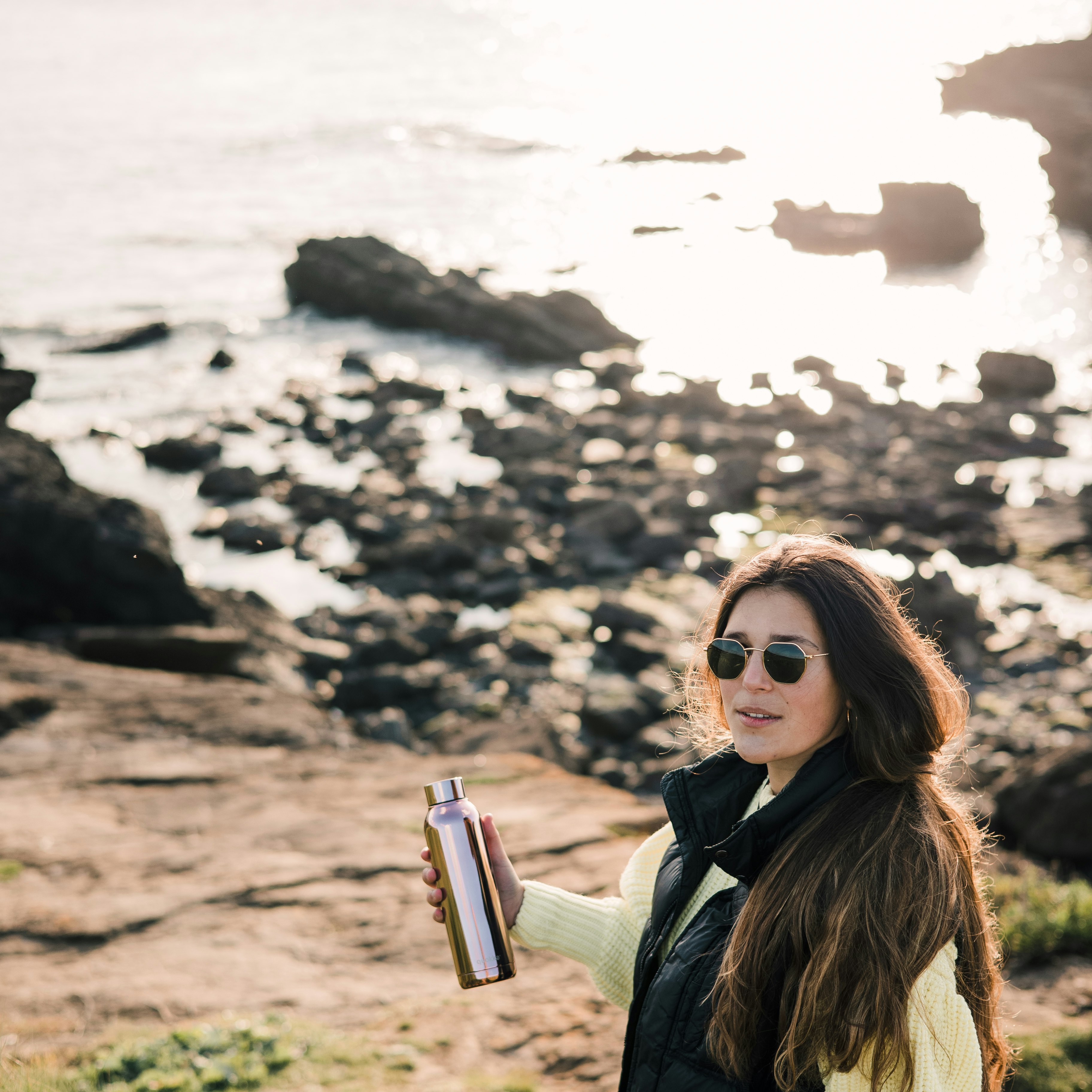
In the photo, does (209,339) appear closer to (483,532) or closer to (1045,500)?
(483,532)

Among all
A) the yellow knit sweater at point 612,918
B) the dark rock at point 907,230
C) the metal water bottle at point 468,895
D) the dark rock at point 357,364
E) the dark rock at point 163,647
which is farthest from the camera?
the dark rock at point 907,230

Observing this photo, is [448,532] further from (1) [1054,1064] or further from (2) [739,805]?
(2) [739,805]

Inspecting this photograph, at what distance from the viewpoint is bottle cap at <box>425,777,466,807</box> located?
306cm

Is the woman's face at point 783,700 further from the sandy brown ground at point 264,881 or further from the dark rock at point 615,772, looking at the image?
the dark rock at point 615,772

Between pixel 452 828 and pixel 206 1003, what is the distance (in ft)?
9.73

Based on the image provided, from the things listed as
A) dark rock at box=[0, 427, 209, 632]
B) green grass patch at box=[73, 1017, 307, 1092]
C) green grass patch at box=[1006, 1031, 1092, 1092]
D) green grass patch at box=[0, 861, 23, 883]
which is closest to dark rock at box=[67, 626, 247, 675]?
dark rock at box=[0, 427, 209, 632]

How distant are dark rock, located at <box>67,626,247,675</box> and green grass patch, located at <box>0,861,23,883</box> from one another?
5.41 m

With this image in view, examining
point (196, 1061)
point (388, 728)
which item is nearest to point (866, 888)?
point (196, 1061)

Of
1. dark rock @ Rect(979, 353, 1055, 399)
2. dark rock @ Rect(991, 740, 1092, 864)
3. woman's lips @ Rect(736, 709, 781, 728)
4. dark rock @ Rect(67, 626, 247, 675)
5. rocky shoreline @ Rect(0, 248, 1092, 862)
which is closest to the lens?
woman's lips @ Rect(736, 709, 781, 728)

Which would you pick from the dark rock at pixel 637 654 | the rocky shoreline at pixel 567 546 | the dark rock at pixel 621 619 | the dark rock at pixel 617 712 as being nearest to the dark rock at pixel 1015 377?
the rocky shoreline at pixel 567 546

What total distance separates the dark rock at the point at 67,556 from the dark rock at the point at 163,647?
0.37 meters

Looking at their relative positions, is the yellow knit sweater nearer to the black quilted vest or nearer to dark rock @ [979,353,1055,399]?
the black quilted vest

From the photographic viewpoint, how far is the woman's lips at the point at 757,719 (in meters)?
2.52

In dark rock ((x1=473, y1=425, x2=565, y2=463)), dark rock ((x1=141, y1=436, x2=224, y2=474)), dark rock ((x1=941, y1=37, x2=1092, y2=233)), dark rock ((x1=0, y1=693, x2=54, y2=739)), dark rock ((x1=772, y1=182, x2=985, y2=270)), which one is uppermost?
dark rock ((x1=941, y1=37, x2=1092, y2=233))
